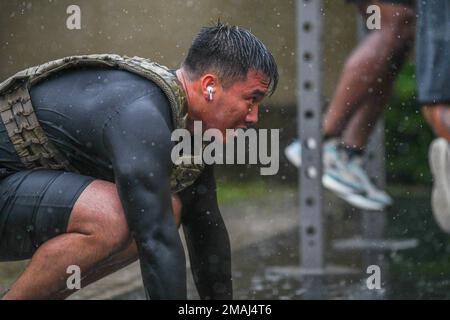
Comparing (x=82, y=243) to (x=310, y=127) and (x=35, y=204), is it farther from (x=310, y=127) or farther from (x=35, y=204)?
(x=310, y=127)

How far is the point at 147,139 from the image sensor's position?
7.56 feet

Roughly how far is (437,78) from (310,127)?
57 cm

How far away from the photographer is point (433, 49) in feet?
13.9

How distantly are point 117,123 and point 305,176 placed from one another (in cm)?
221

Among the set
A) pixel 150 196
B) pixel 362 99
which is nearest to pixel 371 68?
pixel 362 99

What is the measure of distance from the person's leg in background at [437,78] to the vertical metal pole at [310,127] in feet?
1.36

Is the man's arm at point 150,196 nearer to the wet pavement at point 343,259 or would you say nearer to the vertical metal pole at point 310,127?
the wet pavement at point 343,259

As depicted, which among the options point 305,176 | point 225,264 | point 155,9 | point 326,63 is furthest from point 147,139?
point 326,63

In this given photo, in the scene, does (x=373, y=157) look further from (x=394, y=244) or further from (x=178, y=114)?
(x=178, y=114)

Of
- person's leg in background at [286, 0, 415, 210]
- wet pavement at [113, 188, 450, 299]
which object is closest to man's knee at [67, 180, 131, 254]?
wet pavement at [113, 188, 450, 299]

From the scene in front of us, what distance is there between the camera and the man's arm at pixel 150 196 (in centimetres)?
229

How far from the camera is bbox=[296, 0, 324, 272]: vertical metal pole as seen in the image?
175 inches

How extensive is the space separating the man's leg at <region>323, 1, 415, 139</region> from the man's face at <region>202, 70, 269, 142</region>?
2.40 m

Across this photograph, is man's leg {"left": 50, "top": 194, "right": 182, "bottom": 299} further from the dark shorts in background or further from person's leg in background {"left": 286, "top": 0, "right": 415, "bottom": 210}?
person's leg in background {"left": 286, "top": 0, "right": 415, "bottom": 210}
